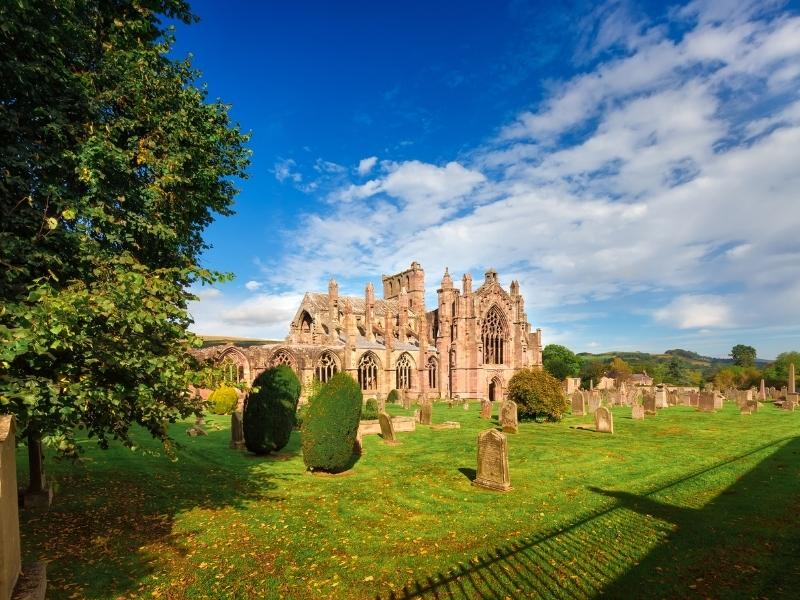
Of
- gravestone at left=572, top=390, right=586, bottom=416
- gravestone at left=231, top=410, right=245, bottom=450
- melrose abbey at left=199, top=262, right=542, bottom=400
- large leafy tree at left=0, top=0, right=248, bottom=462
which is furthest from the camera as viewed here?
melrose abbey at left=199, top=262, right=542, bottom=400

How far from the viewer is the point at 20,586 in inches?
189

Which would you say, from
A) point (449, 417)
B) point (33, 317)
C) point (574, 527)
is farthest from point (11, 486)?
point (449, 417)

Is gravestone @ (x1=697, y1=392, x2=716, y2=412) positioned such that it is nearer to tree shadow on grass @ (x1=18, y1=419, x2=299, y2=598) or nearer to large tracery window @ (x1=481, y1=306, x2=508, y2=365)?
large tracery window @ (x1=481, y1=306, x2=508, y2=365)

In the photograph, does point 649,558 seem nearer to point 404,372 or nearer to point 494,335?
point 404,372

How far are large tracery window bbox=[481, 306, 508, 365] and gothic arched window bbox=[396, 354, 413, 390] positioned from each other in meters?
8.63

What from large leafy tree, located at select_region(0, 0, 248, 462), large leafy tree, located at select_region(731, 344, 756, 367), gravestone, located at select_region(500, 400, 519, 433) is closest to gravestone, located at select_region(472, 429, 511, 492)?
large leafy tree, located at select_region(0, 0, 248, 462)

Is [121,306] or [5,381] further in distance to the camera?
[121,306]

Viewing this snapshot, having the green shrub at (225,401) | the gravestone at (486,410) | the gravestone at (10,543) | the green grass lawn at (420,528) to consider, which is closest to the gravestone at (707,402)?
the gravestone at (486,410)

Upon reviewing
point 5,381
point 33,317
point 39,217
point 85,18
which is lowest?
point 5,381

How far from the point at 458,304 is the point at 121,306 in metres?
38.9

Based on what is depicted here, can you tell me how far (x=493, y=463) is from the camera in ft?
36.7

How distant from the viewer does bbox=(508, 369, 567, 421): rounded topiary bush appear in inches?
909

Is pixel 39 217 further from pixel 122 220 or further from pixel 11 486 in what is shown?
pixel 11 486

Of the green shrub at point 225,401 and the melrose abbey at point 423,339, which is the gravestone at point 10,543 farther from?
the melrose abbey at point 423,339
